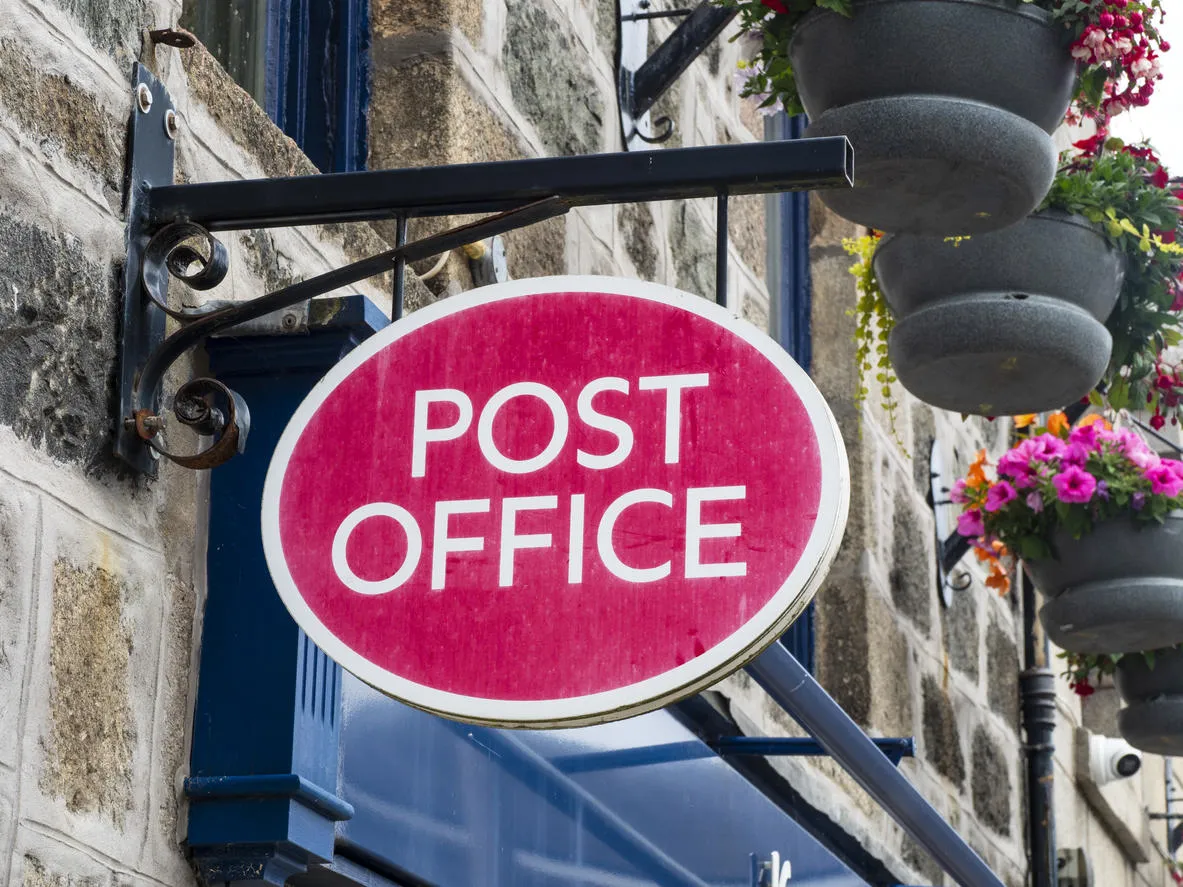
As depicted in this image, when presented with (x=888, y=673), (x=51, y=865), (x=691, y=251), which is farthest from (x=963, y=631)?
(x=51, y=865)

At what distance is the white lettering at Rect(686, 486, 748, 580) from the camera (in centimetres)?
222

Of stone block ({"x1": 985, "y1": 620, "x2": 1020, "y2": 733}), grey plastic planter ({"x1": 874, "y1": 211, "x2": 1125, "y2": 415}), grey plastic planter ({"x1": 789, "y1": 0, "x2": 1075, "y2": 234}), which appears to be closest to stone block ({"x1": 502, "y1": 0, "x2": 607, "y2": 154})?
grey plastic planter ({"x1": 789, "y1": 0, "x2": 1075, "y2": 234})

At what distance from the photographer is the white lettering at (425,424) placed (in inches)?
92.7

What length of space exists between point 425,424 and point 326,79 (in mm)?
1424

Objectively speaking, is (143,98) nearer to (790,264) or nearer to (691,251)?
(691,251)

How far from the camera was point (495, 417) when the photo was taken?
7.75 feet

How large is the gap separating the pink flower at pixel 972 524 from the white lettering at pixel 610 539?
12.3ft

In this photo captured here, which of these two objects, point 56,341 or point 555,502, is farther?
point 56,341

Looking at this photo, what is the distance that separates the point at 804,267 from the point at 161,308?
3683mm

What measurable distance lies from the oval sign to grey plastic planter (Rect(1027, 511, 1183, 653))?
339 cm

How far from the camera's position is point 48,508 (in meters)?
2.39

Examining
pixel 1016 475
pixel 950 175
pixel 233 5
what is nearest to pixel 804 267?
pixel 1016 475

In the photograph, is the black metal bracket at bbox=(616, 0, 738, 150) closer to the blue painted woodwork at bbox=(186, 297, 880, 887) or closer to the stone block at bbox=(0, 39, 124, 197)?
the blue painted woodwork at bbox=(186, 297, 880, 887)

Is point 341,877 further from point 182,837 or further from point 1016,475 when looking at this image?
point 1016,475
